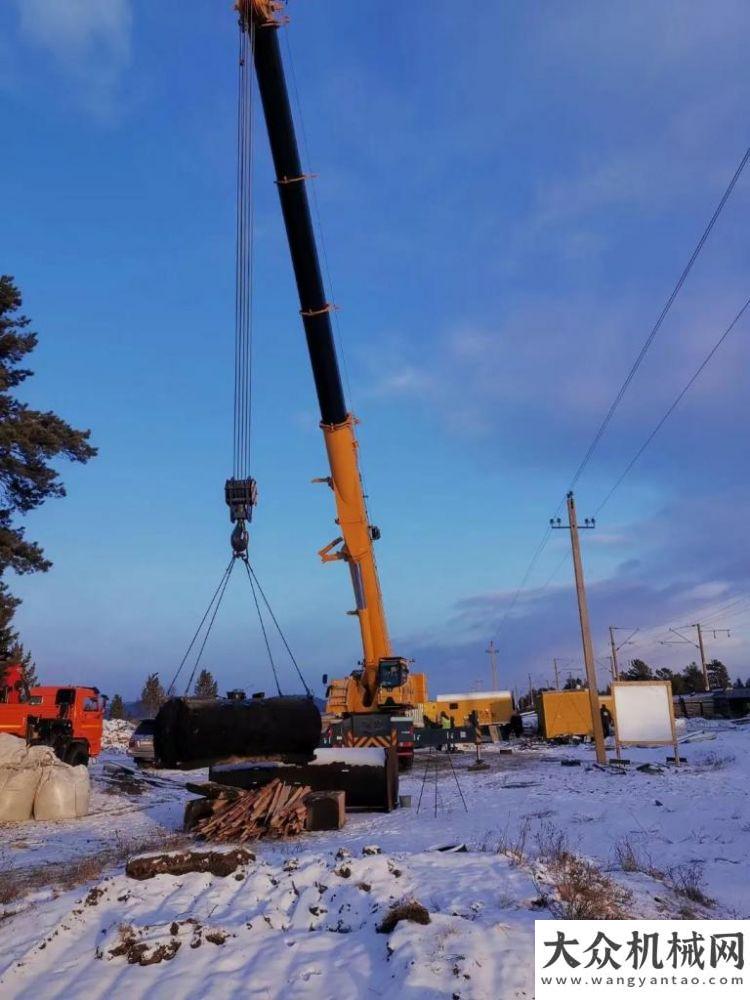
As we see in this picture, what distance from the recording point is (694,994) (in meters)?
4.30

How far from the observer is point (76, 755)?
66.4 ft

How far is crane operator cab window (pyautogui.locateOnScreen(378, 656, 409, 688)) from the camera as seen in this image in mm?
20906

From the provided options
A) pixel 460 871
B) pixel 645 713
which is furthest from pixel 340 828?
pixel 645 713

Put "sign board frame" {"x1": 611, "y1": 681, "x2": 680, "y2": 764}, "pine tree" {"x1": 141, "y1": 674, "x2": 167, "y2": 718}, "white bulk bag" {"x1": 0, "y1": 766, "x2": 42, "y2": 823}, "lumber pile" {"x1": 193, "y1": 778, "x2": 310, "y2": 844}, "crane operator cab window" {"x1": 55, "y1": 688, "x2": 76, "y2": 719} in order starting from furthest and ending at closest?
"pine tree" {"x1": 141, "y1": 674, "x2": 167, "y2": 718}, "sign board frame" {"x1": 611, "y1": 681, "x2": 680, "y2": 764}, "crane operator cab window" {"x1": 55, "y1": 688, "x2": 76, "y2": 719}, "white bulk bag" {"x1": 0, "y1": 766, "x2": 42, "y2": 823}, "lumber pile" {"x1": 193, "y1": 778, "x2": 310, "y2": 844}

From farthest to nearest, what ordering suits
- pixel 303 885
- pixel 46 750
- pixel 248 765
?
pixel 46 750 < pixel 248 765 < pixel 303 885

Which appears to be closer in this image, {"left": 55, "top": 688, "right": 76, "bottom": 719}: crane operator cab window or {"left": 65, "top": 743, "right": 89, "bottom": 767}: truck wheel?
{"left": 65, "top": 743, "right": 89, "bottom": 767}: truck wheel

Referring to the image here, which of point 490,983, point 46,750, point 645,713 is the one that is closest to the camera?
point 490,983

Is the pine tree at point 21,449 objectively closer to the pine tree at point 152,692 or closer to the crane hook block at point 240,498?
the crane hook block at point 240,498

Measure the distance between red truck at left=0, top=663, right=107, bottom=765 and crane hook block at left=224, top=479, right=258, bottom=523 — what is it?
10.1 meters

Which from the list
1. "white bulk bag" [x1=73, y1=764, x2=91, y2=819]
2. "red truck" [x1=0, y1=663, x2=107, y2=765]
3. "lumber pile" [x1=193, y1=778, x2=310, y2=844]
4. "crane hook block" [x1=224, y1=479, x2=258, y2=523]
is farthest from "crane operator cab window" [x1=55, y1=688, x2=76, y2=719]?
"crane hook block" [x1=224, y1=479, x2=258, y2=523]

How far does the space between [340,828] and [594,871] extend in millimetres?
5370

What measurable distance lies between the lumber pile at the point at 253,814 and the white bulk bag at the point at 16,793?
16.5ft

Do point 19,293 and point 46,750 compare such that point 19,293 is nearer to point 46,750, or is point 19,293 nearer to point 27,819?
point 46,750

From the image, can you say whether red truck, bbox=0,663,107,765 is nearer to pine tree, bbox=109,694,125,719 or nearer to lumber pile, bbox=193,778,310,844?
lumber pile, bbox=193,778,310,844
